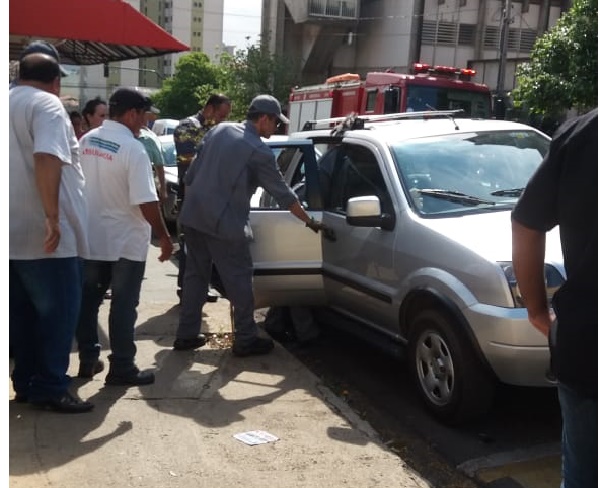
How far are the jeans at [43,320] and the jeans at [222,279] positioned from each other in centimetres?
133

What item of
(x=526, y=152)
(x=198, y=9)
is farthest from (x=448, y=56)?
(x=198, y=9)

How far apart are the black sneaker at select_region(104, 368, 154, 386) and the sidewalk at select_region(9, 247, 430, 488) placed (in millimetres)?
48

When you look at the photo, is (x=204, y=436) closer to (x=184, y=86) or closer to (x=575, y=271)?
(x=575, y=271)

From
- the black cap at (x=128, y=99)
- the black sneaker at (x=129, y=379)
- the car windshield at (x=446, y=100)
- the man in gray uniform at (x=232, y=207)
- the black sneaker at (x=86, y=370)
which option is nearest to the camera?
the black cap at (x=128, y=99)

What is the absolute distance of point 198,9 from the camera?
114 m

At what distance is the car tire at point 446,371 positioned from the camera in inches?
165

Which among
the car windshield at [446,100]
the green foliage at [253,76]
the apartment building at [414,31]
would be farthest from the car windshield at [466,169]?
the green foliage at [253,76]

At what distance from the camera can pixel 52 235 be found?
12.2 ft

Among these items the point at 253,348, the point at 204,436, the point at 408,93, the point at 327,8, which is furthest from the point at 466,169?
the point at 327,8

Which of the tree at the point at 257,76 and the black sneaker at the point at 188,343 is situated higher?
the tree at the point at 257,76

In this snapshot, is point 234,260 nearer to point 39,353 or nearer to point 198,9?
point 39,353

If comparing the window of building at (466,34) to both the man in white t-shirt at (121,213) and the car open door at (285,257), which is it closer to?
the car open door at (285,257)

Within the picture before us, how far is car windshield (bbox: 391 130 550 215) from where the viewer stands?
4910 mm

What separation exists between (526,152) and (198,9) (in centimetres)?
11531
